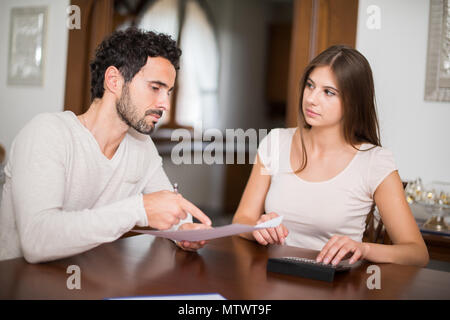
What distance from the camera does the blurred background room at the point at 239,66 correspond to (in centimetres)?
280

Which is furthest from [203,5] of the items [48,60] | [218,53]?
[48,60]

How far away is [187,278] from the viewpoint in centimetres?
112

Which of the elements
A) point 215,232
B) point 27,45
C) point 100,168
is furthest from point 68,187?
point 27,45

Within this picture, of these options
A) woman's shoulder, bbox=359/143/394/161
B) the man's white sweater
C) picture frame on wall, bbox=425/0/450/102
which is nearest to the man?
the man's white sweater

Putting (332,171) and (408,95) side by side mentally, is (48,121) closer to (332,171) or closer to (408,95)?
(332,171)

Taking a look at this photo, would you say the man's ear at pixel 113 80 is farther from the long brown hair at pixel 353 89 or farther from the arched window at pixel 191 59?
the arched window at pixel 191 59

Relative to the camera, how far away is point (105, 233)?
3.81 feet

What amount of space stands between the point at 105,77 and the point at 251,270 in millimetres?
944

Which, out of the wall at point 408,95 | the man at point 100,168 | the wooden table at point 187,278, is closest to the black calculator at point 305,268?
the wooden table at point 187,278

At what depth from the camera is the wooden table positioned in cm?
99

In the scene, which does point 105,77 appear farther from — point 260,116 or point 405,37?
point 260,116

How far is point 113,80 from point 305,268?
100cm

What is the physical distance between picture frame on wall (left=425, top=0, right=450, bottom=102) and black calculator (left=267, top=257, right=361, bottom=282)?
6.37 ft

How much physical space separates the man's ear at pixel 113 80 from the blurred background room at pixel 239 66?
171 centimetres
